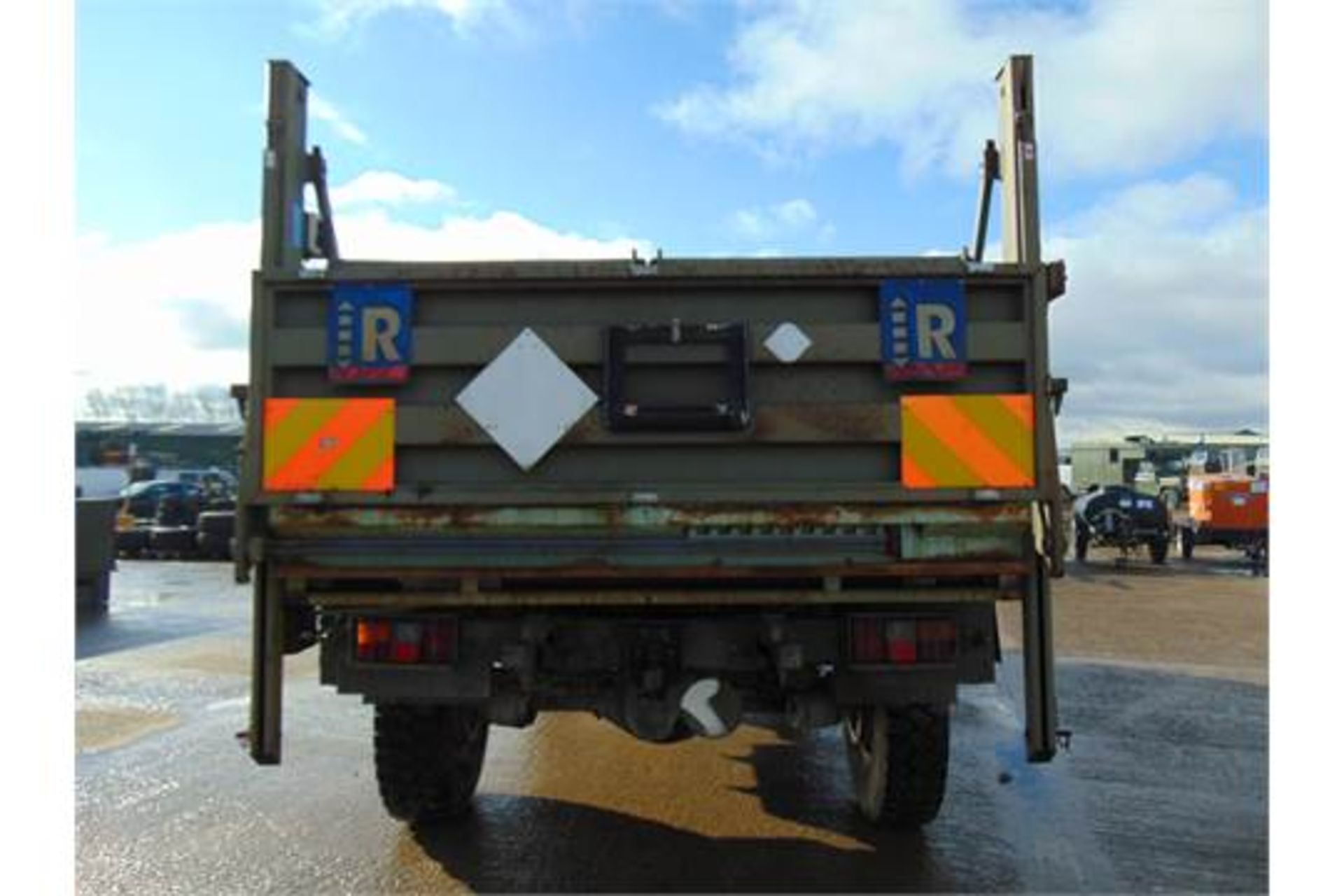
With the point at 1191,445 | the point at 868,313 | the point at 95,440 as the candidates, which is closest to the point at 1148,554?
the point at 1191,445

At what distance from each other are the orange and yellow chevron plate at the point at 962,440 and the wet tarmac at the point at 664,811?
164 cm

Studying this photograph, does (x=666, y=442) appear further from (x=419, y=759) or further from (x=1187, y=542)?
(x=1187, y=542)

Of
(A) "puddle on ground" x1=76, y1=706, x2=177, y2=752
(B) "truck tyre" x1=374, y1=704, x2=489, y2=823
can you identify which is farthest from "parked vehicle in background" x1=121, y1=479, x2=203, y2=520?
(B) "truck tyre" x1=374, y1=704, x2=489, y2=823

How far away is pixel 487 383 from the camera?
367 cm

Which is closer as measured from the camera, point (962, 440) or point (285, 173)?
point (962, 440)

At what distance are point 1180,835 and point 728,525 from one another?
9.08 ft

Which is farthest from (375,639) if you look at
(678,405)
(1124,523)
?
(1124,523)

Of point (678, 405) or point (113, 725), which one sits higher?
point (678, 405)

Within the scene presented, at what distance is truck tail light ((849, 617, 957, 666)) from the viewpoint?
3785 millimetres

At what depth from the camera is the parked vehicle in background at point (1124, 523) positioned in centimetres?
1944

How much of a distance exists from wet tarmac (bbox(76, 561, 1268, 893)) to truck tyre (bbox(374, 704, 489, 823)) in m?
0.12

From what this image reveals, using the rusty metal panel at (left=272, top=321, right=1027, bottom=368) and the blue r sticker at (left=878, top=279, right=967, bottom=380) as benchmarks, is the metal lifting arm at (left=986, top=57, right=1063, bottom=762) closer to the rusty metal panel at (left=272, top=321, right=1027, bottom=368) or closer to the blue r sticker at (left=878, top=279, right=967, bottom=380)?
the rusty metal panel at (left=272, top=321, right=1027, bottom=368)

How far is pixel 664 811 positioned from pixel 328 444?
7.87ft

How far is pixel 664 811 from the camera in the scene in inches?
189
